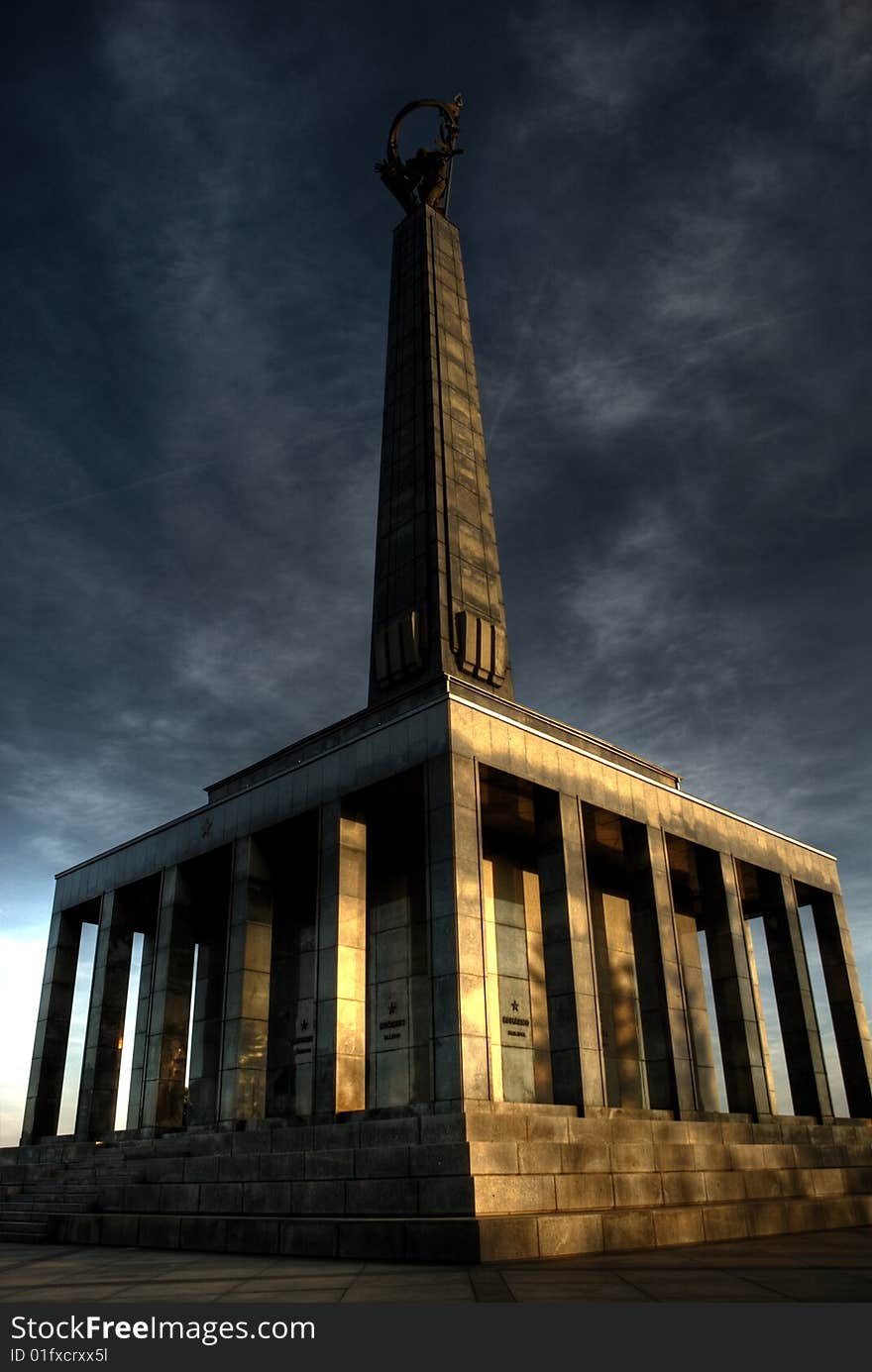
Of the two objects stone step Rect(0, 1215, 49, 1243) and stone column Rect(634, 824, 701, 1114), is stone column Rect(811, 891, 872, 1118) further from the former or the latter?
stone step Rect(0, 1215, 49, 1243)

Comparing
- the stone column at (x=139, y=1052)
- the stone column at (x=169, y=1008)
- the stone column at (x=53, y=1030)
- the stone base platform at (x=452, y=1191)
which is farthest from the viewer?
the stone column at (x=53, y=1030)

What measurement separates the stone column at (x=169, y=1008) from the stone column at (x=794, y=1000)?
72.5 feet

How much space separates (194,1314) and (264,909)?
22347 millimetres

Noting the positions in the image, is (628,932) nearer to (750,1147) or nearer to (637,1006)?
(637,1006)

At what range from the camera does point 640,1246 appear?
16016 millimetres

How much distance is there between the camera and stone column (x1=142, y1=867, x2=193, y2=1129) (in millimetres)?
32844

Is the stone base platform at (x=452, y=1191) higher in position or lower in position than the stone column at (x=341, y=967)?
lower

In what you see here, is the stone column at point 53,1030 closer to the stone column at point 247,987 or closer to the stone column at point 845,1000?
the stone column at point 247,987

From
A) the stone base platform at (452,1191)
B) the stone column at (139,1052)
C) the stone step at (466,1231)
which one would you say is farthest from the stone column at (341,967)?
the stone column at (139,1052)

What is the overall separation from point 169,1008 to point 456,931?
1497 centimetres

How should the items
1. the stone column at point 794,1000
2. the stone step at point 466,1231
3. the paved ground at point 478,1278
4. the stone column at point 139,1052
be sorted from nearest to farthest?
the paved ground at point 478,1278 → the stone step at point 466,1231 → the stone column at point 794,1000 → the stone column at point 139,1052

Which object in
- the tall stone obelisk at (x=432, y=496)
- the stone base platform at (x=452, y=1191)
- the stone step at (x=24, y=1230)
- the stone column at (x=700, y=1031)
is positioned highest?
the tall stone obelisk at (x=432, y=496)

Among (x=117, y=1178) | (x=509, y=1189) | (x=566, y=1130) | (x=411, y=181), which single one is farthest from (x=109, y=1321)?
(x=411, y=181)

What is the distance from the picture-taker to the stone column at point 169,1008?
108 feet
